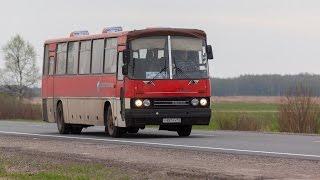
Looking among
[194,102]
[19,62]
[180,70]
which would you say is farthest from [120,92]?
[19,62]

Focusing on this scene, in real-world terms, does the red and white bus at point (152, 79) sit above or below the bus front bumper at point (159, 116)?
above

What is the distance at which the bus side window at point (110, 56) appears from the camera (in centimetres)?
3043

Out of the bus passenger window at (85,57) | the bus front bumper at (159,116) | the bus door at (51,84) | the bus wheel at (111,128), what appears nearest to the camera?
the bus front bumper at (159,116)

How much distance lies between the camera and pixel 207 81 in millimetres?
29625

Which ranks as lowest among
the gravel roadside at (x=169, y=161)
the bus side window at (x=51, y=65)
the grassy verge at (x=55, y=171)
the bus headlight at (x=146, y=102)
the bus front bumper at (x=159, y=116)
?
the grassy verge at (x=55, y=171)

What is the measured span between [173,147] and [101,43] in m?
7.67

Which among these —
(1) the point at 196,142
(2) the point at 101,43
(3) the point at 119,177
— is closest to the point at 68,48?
(2) the point at 101,43

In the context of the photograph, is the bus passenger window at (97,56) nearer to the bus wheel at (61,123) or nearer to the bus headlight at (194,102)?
the bus wheel at (61,123)

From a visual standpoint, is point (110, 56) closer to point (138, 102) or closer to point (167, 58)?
point (167, 58)

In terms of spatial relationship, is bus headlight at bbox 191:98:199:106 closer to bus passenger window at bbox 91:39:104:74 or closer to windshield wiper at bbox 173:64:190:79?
windshield wiper at bbox 173:64:190:79

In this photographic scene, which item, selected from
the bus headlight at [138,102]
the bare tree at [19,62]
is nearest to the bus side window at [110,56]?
the bus headlight at [138,102]

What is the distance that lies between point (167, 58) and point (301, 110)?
918 centimetres

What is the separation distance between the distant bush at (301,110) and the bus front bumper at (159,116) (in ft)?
27.5

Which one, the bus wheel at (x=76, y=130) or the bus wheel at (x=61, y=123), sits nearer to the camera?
the bus wheel at (x=61, y=123)
